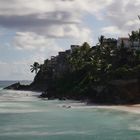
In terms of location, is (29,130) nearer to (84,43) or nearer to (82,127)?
(82,127)

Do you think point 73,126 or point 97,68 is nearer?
point 73,126

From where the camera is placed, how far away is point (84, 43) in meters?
119

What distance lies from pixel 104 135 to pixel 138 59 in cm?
4972

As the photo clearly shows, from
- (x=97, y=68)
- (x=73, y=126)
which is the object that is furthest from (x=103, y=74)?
(x=73, y=126)

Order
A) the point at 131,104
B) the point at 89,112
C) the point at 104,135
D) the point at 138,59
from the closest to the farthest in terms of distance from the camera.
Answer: the point at 104,135
the point at 89,112
the point at 131,104
the point at 138,59

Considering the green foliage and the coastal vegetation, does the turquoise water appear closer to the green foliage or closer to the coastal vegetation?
the coastal vegetation

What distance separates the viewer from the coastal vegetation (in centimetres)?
7306

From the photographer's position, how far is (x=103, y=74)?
82875mm

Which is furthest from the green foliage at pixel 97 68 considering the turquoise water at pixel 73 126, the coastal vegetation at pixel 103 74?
the turquoise water at pixel 73 126

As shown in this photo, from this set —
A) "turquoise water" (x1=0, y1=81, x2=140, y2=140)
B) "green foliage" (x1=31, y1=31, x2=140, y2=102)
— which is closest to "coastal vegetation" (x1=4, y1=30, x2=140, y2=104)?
"green foliage" (x1=31, y1=31, x2=140, y2=102)

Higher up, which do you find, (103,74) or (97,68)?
(97,68)

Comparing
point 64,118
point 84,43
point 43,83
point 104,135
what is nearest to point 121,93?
point 64,118

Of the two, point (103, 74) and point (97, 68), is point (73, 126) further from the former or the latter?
point (97, 68)

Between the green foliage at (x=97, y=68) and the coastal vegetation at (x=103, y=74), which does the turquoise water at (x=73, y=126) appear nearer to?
the coastal vegetation at (x=103, y=74)
